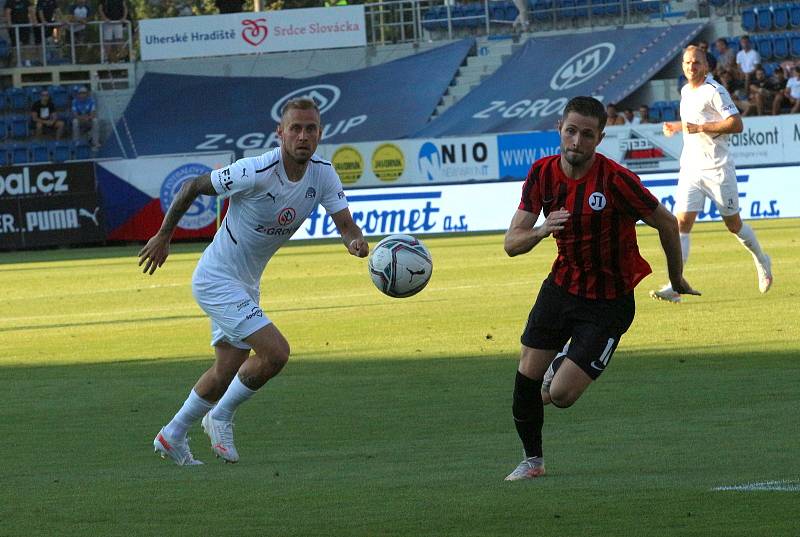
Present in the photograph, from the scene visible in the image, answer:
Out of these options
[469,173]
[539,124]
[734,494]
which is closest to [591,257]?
[734,494]

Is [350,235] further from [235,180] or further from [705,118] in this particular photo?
[705,118]

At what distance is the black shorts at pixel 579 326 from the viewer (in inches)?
309

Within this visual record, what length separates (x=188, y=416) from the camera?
8797 millimetres

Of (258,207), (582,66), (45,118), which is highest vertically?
(258,207)

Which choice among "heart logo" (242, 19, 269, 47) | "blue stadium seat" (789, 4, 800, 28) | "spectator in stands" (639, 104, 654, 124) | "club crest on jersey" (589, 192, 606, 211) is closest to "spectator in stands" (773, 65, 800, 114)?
"spectator in stands" (639, 104, 654, 124)

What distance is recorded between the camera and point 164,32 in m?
43.6

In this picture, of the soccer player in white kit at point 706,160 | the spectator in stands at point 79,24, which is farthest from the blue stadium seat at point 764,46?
the soccer player in white kit at point 706,160

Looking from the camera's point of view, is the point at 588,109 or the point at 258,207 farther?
the point at 258,207

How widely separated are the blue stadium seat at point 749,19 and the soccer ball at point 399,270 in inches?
1158

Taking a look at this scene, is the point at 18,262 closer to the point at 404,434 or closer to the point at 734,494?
the point at 404,434

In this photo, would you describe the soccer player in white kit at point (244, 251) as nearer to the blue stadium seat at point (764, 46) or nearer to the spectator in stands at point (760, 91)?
the spectator in stands at point (760, 91)

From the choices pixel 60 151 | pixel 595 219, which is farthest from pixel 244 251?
pixel 60 151

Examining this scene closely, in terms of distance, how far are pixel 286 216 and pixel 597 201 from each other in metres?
1.94

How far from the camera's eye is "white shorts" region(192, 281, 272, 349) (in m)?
8.67
